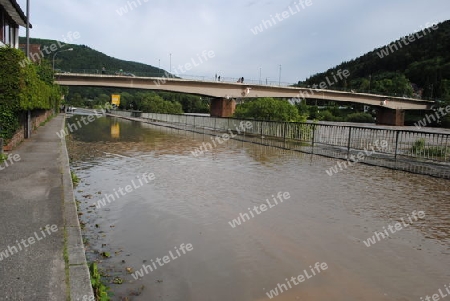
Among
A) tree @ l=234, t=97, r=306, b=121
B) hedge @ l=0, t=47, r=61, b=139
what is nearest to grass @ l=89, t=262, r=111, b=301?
hedge @ l=0, t=47, r=61, b=139

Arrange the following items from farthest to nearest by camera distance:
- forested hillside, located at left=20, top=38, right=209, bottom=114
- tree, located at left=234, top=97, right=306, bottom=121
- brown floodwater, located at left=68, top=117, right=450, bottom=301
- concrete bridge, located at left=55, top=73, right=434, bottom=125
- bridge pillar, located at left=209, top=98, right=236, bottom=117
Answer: forested hillside, located at left=20, top=38, right=209, bottom=114, bridge pillar, located at left=209, top=98, right=236, bottom=117, concrete bridge, located at left=55, top=73, right=434, bottom=125, tree, located at left=234, top=97, right=306, bottom=121, brown floodwater, located at left=68, top=117, right=450, bottom=301

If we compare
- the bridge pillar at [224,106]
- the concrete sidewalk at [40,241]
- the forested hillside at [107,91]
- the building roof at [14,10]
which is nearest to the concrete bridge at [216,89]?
the bridge pillar at [224,106]

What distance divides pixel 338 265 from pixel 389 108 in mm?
88394

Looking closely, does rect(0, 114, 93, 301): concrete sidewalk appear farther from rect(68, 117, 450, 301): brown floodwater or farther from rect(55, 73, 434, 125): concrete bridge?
rect(55, 73, 434, 125): concrete bridge

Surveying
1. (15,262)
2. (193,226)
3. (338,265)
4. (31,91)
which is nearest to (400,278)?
(338,265)

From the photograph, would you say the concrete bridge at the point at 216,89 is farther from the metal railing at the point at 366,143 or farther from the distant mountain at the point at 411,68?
the metal railing at the point at 366,143

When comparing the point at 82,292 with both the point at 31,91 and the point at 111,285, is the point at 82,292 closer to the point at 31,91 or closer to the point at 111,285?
the point at 111,285

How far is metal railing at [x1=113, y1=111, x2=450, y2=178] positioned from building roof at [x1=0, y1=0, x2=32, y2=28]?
48.1ft

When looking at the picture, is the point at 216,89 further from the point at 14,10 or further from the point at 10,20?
the point at 14,10

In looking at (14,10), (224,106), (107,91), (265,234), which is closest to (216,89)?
(224,106)

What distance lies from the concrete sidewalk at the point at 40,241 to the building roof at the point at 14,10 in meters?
14.6

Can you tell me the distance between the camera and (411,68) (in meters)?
126

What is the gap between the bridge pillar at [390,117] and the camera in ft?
281

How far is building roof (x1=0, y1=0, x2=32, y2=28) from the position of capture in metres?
19.6
